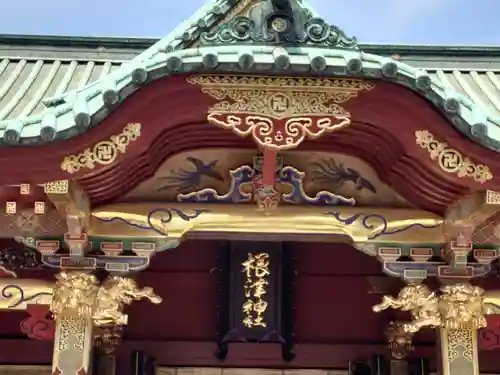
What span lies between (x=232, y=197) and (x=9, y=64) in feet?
10.9

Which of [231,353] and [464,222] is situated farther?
[231,353]

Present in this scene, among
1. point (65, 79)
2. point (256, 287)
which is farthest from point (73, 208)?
point (65, 79)

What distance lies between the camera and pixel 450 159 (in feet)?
14.3

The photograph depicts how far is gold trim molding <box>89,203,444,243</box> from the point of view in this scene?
183 inches

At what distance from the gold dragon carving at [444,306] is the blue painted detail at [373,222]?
1.13ft

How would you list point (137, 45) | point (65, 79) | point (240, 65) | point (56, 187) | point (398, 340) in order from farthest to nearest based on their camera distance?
point (137, 45) < point (65, 79) < point (398, 340) < point (56, 187) < point (240, 65)

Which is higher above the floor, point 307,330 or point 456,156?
point 456,156

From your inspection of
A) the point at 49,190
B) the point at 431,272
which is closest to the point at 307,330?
the point at 431,272

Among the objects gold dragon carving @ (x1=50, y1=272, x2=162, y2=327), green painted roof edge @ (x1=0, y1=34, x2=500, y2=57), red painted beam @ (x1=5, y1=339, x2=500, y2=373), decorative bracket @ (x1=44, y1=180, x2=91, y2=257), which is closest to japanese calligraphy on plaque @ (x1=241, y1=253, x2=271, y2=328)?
red painted beam @ (x1=5, y1=339, x2=500, y2=373)

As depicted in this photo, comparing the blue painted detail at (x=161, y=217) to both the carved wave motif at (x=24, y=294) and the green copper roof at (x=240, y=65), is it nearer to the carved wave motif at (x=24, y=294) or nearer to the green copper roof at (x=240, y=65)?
the carved wave motif at (x=24, y=294)

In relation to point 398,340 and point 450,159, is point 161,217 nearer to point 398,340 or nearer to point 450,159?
point 450,159

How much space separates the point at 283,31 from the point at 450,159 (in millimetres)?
1157

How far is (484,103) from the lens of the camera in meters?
5.92

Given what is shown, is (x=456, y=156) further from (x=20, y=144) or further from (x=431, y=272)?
(x=20, y=144)
